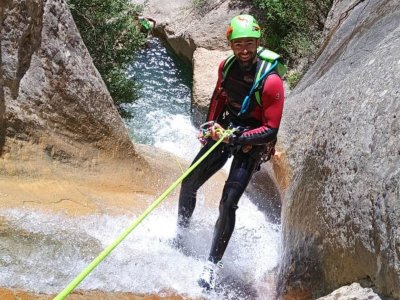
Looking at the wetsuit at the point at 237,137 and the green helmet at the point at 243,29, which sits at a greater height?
the green helmet at the point at 243,29

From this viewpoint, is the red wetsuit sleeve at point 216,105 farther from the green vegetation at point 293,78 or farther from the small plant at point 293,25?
the small plant at point 293,25

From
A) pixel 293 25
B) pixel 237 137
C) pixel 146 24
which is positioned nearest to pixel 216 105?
pixel 237 137

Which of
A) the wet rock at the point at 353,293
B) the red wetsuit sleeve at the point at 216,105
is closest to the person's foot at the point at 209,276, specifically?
the red wetsuit sleeve at the point at 216,105

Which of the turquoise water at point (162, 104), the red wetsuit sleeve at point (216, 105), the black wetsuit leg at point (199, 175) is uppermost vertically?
the red wetsuit sleeve at point (216, 105)

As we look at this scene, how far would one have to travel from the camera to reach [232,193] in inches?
187

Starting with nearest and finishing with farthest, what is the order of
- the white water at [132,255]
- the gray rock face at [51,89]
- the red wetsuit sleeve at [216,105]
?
the white water at [132,255] < the red wetsuit sleeve at [216,105] < the gray rock face at [51,89]

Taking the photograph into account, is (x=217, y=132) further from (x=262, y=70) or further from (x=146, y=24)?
(x=146, y=24)

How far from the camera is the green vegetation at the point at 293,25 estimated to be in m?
13.2

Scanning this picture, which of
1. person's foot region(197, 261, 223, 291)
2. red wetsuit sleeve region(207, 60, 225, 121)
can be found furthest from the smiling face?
person's foot region(197, 261, 223, 291)

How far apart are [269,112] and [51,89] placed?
9.99 feet

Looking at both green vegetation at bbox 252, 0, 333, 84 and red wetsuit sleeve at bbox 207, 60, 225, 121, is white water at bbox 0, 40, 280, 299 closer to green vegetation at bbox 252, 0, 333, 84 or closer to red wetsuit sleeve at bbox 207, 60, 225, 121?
red wetsuit sleeve at bbox 207, 60, 225, 121

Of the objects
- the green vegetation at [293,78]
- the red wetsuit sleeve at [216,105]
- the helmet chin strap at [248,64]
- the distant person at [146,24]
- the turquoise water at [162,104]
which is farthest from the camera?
the distant person at [146,24]

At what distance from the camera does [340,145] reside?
3.94 metres

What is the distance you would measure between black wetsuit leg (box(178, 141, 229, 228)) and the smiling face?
0.86m
